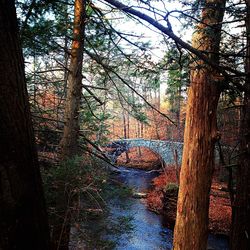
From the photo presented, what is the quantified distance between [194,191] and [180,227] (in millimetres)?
609

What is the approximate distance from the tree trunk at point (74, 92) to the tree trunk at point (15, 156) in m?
3.50

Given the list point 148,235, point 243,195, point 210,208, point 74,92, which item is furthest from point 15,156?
point 210,208

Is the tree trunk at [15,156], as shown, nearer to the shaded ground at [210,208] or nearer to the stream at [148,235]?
the stream at [148,235]

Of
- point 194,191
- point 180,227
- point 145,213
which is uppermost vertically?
point 194,191

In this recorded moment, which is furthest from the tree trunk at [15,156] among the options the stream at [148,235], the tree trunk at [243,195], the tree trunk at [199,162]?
the stream at [148,235]

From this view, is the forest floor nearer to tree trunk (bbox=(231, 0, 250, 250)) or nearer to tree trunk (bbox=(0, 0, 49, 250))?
tree trunk (bbox=(231, 0, 250, 250))

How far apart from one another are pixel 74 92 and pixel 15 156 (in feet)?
12.6

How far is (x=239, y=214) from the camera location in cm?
392

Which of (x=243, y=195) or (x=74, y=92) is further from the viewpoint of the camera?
(x=74, y=92)

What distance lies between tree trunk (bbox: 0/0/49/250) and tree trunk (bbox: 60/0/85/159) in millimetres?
3496

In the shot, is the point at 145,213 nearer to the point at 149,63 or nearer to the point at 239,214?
the point at 239,214

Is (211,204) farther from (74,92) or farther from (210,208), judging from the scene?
(74,92)

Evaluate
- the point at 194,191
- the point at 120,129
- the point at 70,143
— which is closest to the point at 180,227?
the point at 194,191

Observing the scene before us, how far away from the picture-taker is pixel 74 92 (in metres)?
4.93
